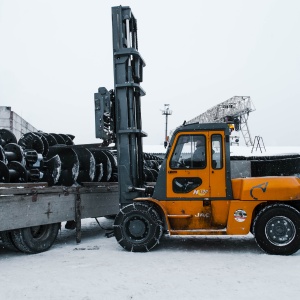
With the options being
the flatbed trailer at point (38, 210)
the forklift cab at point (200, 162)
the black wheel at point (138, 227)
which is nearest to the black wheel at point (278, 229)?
the forklift cab at point (200, 162)

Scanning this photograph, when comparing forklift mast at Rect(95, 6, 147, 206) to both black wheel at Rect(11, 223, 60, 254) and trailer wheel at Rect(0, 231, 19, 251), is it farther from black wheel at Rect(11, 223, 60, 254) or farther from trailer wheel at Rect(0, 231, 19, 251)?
trailer wheel at Rect(0, 231, 19, 251)

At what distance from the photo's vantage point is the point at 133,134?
25.5 ft

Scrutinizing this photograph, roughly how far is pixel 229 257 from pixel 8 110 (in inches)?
470

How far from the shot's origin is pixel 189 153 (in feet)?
22.8

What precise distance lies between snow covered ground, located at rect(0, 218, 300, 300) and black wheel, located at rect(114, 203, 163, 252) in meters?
0.18

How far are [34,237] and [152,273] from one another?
8.69 feet

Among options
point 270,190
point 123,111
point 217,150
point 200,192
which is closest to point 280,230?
point 270,190

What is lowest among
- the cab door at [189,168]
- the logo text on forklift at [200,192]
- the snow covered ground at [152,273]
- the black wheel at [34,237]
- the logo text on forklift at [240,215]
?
the snow covered ground at [152,273]

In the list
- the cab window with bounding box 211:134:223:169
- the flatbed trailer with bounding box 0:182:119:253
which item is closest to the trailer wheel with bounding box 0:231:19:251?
the flatbed trailer with bounding box 0:182:119:253

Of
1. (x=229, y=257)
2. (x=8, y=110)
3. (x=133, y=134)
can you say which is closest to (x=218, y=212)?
(x=229, y=257)

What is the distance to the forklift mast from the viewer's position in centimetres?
768

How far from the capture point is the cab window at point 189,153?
6.93 m

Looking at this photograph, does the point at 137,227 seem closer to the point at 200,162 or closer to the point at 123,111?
the point at 200,162

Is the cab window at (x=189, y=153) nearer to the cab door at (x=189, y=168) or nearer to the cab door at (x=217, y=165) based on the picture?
the cab door at (x=189, y=168)
